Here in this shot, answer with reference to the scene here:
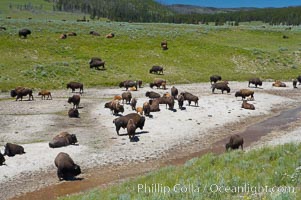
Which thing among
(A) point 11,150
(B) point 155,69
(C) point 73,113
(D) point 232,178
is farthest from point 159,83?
(D) point 232,178

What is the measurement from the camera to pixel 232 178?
10.1 meters

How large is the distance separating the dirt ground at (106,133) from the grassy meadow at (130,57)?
7164mm

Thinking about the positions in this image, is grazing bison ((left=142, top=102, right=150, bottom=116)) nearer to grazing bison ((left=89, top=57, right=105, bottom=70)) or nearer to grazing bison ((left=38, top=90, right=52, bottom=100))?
grazing bison ((left=38, top=90, right=52, bottom=100))

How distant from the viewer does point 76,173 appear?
1598 cm

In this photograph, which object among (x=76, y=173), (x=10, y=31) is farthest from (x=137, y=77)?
(x=76, y=173)

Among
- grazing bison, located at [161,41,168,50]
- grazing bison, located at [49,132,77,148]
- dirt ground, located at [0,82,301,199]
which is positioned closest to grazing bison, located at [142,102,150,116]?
dirt ground, located at [0,82,301,199]

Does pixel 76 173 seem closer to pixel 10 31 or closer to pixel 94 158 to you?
pixel 94 158

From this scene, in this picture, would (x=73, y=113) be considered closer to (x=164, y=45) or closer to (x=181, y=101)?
(x=181, y=101)

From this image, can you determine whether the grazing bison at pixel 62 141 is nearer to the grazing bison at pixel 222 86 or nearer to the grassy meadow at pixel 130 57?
the grassy meadow at pixel 130 57

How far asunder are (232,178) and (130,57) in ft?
128

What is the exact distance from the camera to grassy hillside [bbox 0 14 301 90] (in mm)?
41062

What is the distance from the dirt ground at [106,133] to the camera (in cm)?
1652

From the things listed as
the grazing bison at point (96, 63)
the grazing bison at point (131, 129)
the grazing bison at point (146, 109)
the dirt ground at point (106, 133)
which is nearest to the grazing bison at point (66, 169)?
the dirt ground at point (106, 133)

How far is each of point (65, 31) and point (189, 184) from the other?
4950cm
